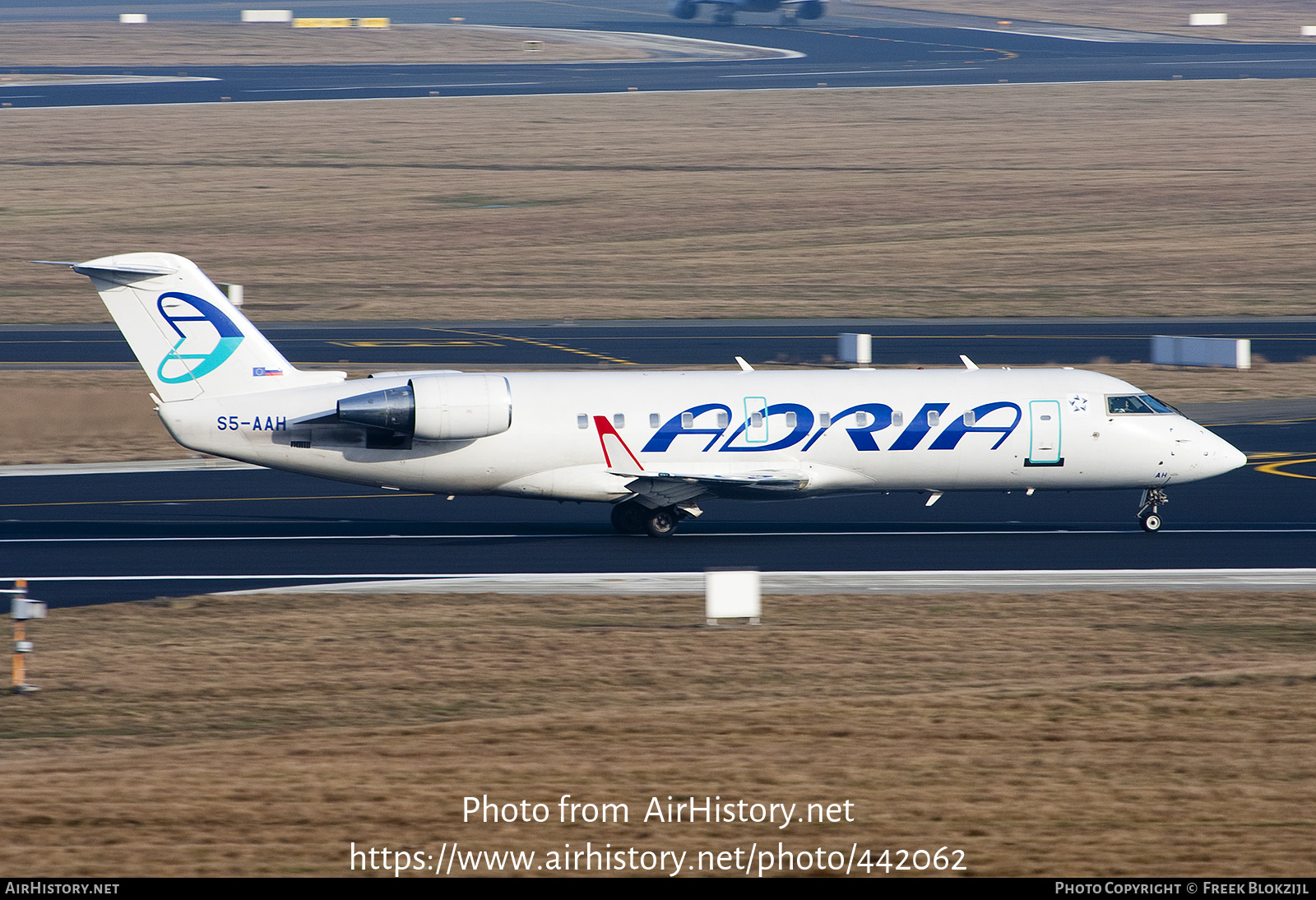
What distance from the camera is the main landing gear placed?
1321 inches

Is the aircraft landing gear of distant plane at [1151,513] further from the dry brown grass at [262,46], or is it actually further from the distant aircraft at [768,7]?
the distant aircraft at [768,7]

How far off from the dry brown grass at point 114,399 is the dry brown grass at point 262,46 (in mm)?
97431

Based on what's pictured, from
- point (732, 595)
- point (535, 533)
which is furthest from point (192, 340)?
point (732, 595)

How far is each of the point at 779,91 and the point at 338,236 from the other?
48.3m

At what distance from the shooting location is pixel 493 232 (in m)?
79.1

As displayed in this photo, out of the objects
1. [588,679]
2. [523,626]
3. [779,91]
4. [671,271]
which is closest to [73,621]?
[523,626]

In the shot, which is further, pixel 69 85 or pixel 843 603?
pixel 69 85

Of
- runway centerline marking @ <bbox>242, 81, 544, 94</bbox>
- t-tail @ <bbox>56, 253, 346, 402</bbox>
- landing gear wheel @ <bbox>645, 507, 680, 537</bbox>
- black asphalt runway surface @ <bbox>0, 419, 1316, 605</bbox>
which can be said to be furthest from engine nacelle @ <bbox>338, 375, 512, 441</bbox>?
runway centerline marking @ <bbox>242, 81, 544, 94</bbox>

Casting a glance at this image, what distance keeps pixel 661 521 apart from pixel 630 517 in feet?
2.25

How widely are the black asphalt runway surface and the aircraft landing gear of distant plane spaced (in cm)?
27

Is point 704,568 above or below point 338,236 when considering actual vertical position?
below

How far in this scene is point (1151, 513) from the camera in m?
34.2

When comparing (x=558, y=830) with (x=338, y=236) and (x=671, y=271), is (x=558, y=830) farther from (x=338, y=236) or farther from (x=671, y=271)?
(x=338, y=236)

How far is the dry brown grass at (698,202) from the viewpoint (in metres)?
68.2
